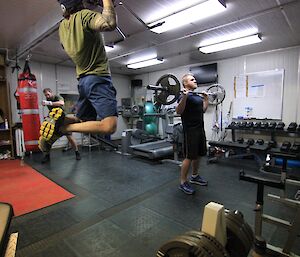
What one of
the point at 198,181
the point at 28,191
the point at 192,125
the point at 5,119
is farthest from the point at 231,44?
the point at 5,119

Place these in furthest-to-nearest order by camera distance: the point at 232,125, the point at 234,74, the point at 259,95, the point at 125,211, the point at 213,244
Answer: the point at 234,74, the point at 232,125, the point at 259,95, the point at 125,211, the point at 213,244

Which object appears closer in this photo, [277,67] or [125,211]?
[125,211]

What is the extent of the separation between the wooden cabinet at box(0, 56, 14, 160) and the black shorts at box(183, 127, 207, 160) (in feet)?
15.0

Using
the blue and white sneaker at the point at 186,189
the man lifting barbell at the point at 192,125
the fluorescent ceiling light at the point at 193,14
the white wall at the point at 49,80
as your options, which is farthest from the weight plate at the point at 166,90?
the white wall at the point at 49,80

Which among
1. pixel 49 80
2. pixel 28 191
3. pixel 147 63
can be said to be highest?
pixel 147 63

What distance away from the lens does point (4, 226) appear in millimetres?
852

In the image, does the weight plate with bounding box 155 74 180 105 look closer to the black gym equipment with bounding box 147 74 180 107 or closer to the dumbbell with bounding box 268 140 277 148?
the black gym equipment with bounding box 147 74 180 107

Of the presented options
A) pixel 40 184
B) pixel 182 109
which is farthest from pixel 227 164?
pixel 40 184

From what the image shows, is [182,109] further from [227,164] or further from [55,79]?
[55,79]

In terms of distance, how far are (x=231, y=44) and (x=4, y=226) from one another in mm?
4756

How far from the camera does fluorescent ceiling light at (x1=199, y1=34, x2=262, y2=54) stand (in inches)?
156

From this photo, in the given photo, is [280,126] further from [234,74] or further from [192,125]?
[192,125]

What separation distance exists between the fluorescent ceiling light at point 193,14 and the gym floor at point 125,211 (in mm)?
2258

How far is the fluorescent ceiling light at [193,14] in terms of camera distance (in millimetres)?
2705
